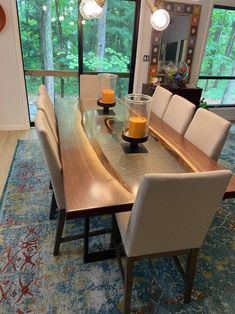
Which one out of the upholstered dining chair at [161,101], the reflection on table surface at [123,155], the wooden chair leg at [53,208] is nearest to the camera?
the reflection on table surface at [123,155]

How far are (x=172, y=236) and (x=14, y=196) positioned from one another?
168 cm

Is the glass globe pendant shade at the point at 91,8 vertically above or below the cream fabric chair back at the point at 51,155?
above

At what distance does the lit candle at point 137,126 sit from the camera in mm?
1567

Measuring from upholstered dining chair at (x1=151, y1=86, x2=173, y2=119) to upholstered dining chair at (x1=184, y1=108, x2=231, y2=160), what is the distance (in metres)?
0.57

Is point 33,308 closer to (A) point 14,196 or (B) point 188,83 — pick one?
(A) point 14,196

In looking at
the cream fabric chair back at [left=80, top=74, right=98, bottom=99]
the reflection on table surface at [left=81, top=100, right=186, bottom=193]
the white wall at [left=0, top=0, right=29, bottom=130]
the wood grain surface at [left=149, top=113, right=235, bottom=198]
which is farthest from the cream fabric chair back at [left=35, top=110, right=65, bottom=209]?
the white wall at [left=0, top=0, right=29, bottom=130]

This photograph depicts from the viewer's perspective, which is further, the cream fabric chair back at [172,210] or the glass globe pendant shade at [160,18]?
the glass globe pendant shade at [160,18]

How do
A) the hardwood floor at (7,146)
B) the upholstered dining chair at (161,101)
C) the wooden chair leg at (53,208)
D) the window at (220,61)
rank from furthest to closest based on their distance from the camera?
1. the window at (220,61)
2. the hardwood floor at (7,146)
3. the upholstered dining chair at (161,101)
4. the wooden chair leg at (53,208)

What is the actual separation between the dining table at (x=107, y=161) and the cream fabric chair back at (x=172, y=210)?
13 centimetres

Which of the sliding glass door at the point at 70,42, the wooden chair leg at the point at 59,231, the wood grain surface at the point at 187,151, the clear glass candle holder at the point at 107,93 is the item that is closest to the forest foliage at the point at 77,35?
the sliding glass door at the point at 70,42

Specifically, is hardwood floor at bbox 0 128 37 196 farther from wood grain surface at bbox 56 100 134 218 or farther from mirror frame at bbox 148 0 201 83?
mirror frame at bbox 148 0 201 83

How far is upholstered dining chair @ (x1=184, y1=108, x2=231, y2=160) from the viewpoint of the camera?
1.68 m

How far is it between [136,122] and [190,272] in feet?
3.18

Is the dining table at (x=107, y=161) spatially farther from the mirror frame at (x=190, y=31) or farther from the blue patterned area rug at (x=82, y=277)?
the mirror frame at (x=190, y=31)
